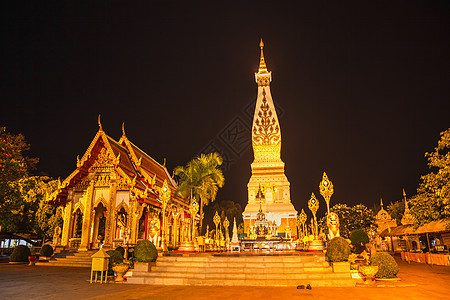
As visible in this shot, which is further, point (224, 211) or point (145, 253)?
point (224, 211)

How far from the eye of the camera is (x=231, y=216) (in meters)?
50.4

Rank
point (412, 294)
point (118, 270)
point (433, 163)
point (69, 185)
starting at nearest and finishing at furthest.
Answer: point (412, 294) → point (118, 270) → point (433, 163) → point (69, 185)

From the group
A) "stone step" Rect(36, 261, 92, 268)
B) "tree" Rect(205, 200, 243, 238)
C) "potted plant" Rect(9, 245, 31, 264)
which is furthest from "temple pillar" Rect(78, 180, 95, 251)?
"tree" Rect(205, 200, 243, 238)

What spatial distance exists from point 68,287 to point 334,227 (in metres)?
10.2

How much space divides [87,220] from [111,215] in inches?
73.1

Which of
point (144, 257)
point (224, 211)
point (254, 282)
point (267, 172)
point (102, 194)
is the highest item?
point (267, 172)

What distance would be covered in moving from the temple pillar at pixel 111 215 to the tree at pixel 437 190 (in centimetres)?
2041

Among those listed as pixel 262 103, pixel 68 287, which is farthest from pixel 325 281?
pixel 262 103

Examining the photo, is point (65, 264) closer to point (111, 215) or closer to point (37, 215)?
point (111, 215)

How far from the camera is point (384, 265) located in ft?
36.2

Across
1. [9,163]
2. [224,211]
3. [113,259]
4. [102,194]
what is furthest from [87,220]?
[224,211]

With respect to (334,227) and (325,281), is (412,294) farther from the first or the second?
(334,227)

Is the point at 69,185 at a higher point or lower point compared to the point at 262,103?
lower

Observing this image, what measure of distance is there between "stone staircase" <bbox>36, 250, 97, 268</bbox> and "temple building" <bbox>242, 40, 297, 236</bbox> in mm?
24669
